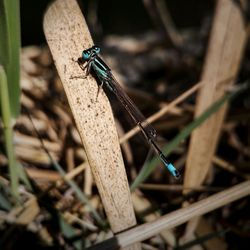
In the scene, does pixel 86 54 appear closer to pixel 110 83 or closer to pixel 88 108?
pixel 88 108

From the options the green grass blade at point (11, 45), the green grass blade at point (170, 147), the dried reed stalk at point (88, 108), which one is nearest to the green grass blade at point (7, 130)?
the green grass blade at point (11, 45)

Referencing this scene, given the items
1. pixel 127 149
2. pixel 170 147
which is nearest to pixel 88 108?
pixel 170 147

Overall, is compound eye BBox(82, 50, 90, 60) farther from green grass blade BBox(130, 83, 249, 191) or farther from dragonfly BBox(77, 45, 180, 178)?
green grass blade BBox(130, 83, 249, 191)

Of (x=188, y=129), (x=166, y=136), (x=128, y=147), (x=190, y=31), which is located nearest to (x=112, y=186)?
(x=188, y=129)

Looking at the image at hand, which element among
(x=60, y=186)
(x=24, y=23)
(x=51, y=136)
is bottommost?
(x=60, y=186)

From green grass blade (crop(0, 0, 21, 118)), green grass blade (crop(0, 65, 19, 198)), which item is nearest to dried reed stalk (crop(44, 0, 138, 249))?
green grass blade (crop(0, 0, 21, 118))

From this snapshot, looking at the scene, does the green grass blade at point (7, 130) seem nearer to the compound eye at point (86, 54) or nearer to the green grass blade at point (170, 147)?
the compound eye at point (86, 54)

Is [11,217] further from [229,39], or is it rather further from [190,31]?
[190,31]
